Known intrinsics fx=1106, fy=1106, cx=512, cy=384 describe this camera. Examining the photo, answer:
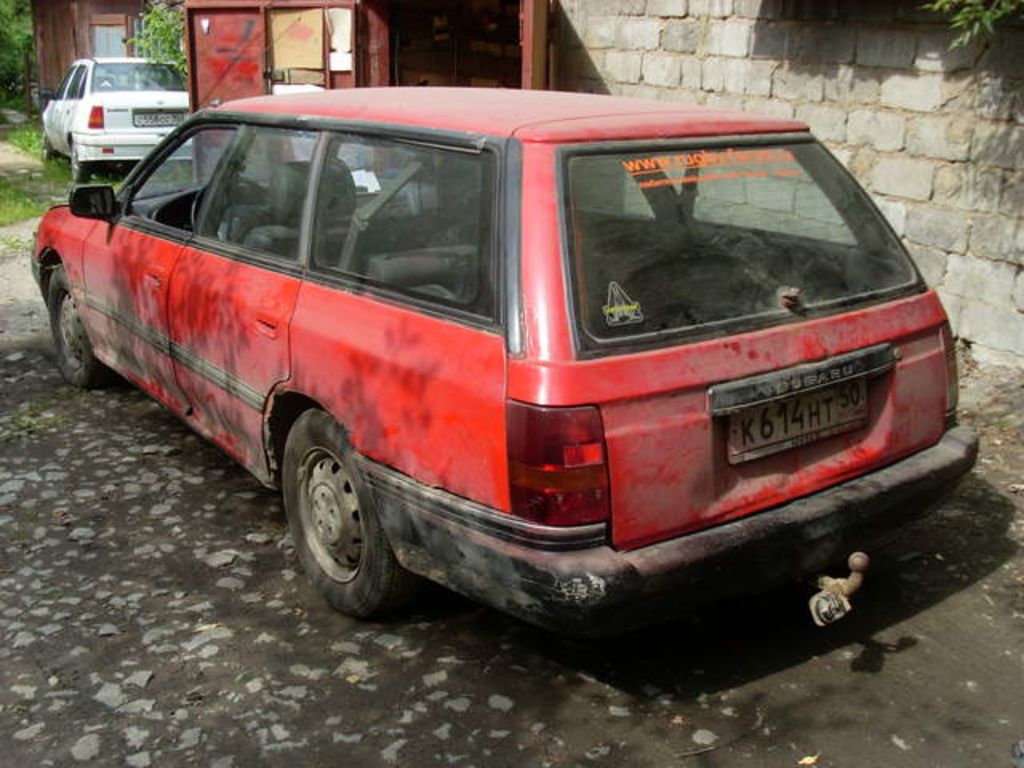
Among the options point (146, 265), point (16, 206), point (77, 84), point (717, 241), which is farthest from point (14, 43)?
point (717, 241)

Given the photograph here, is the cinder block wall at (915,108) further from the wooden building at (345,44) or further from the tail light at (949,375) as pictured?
the wooden building at (345,44)

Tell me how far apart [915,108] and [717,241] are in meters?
3.81

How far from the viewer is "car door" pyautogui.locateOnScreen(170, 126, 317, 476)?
4.00m

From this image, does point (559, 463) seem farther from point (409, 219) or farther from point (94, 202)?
point (94, 202)

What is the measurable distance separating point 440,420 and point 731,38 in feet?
18.2

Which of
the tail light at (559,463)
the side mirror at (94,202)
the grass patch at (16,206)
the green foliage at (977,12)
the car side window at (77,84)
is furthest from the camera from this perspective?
the car side window at (77,84)

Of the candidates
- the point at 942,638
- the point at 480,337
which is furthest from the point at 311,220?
the point at 942,638

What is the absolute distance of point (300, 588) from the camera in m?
4.11

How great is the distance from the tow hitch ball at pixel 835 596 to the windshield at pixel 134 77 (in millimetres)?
14049

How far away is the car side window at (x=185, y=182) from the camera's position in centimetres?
477

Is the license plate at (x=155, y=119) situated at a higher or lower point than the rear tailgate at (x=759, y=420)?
higher

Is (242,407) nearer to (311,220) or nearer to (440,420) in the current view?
(311,220)

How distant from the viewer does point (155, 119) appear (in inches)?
583

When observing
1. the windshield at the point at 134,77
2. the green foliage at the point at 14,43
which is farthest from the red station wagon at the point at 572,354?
the green foliage at the point at 14,43
